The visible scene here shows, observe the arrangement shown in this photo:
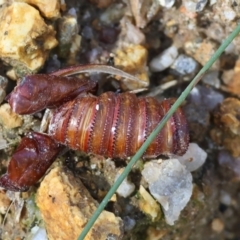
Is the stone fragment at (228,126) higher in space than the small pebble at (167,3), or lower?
lower

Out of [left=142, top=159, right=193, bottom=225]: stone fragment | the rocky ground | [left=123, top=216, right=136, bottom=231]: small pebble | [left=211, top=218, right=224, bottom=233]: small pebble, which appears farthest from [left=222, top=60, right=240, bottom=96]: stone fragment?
[left=123, top=216, right=136, bottom=231]: small pebble

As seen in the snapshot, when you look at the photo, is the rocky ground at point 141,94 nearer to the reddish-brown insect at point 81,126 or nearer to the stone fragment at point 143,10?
the stone fragment at point 143,10

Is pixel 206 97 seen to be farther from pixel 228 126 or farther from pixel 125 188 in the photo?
pixel 125 188

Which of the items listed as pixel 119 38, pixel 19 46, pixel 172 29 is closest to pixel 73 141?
pixel 19 46

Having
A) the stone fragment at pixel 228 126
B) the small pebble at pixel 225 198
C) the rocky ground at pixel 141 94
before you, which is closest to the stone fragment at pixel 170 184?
the rocky ground at pixel 141 94

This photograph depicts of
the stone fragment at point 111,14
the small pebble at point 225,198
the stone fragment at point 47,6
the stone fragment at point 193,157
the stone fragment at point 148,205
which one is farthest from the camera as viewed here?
the small pebble at point 225,198

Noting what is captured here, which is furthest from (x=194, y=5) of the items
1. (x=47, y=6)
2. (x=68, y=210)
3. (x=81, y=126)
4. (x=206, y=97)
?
(x=68, y=210)

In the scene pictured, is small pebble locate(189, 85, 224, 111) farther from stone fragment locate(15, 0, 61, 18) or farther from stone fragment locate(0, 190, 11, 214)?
stone fragment locate(0, 190, 11, 214)
